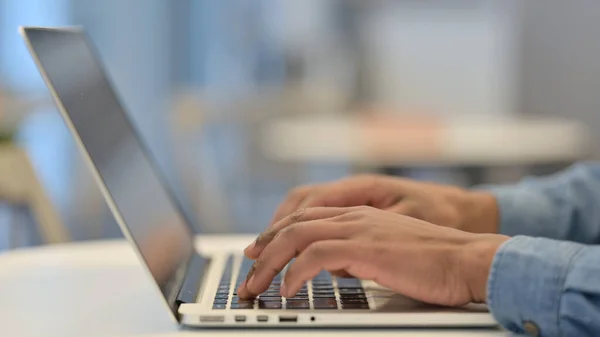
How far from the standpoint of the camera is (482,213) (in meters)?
1.00

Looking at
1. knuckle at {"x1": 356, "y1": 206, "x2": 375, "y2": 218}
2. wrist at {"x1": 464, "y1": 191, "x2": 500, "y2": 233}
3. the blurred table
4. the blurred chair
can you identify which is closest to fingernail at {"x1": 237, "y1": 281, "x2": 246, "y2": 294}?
knuckle at {"x1": 356, "y1": 206, "x2": 375, "y2": 218}

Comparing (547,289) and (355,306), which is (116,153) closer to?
(355,306)

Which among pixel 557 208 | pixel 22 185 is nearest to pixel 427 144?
pixel 22 185

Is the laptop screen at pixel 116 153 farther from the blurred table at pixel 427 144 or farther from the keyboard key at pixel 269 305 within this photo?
the blurred table at pixel 427 144

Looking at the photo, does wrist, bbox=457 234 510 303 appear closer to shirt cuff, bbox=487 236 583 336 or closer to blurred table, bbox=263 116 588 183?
shirt cuff, bbox=487 236 583 336

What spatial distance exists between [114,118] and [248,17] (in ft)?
12.8

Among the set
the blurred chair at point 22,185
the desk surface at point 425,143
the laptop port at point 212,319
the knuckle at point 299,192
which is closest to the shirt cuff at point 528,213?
the knuckle at point 299,192

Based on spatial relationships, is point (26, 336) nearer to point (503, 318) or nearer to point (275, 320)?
point (275, 320)

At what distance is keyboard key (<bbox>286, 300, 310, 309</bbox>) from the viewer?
2.20ft

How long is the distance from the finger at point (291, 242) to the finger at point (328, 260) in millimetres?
12

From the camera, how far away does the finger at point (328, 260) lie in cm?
66

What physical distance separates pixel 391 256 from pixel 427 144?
1.81m

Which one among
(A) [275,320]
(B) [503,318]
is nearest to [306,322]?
(A) [275,320]

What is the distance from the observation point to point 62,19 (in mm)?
4359
